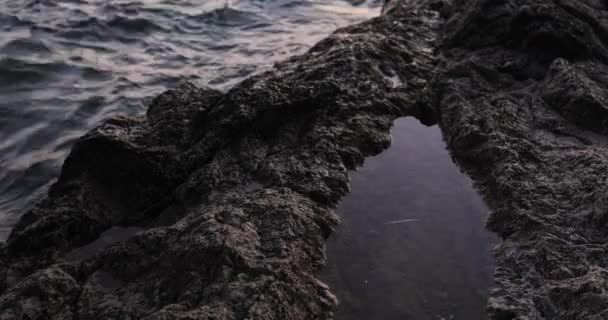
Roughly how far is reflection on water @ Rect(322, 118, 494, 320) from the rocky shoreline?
0.12 meters

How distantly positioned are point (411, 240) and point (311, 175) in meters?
0.79

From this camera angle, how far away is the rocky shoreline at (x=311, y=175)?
277cm

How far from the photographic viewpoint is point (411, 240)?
3566 mm

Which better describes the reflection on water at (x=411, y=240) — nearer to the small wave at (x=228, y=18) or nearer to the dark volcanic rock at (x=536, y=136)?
the dark volcanic rock at (x=536, y=136)

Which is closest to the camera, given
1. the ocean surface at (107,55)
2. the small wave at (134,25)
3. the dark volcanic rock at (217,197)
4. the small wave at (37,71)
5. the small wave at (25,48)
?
the dark volcanic rock at (217,197)

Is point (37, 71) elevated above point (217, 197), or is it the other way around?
point (217, 197)

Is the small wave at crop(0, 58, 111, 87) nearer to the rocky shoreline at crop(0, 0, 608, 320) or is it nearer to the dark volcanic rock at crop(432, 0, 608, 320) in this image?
the rocky shoreline at crop(0, 0, 608, 320)

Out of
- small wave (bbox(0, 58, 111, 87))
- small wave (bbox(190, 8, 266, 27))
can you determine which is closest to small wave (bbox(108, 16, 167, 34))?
small wave (bbox(190, 8, 266, 27))

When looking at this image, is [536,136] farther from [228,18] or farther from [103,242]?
[228,18]

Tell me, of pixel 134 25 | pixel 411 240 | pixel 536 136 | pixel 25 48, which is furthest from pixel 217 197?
pixel 134 25

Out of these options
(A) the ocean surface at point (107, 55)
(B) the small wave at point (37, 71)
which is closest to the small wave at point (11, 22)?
(A) the ocean surface at point (107, 55)

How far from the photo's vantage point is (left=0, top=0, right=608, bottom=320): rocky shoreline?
9.10ft

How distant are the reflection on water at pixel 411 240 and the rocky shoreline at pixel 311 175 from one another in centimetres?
12

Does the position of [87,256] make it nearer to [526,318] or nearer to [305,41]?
[526,318]
